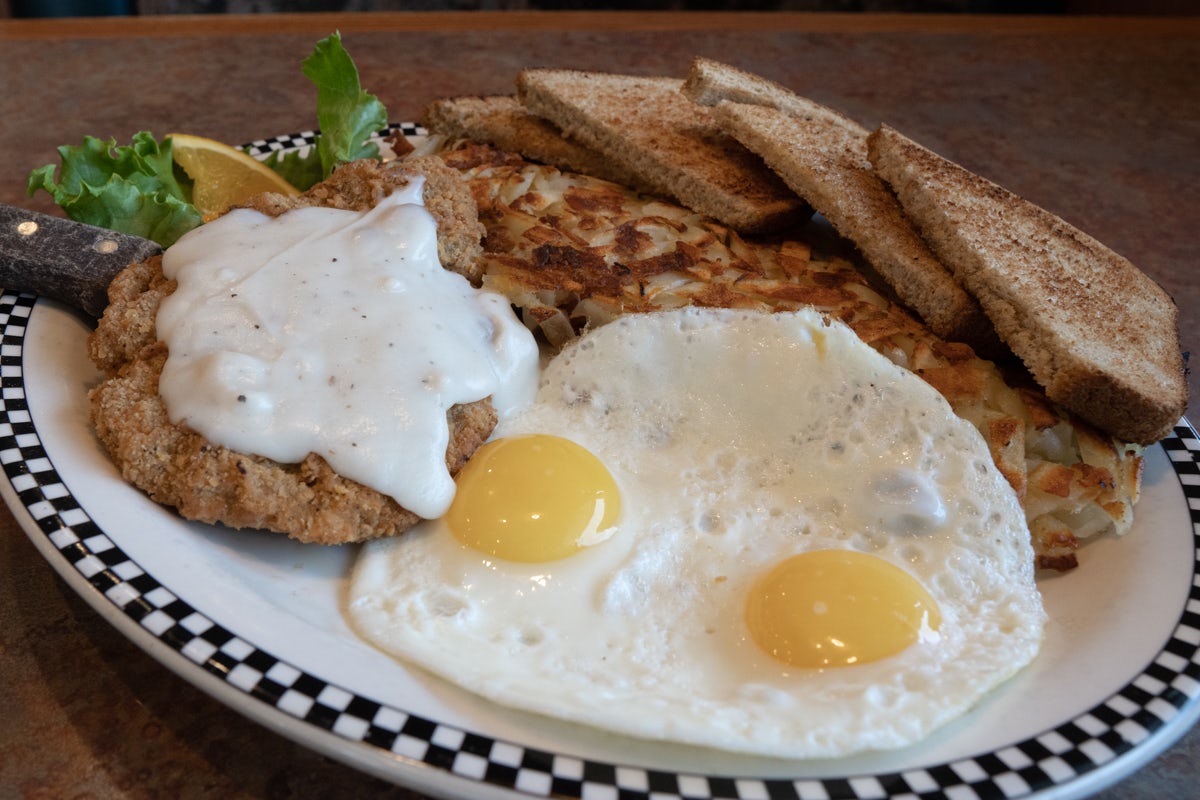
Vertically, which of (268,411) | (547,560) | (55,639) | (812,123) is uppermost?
(812,123)

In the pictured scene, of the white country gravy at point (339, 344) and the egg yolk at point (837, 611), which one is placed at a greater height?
the white country gravy at point (339, 344)

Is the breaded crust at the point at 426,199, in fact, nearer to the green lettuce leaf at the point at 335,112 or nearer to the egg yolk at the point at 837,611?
the green lettuce leaf at the point at 335,112

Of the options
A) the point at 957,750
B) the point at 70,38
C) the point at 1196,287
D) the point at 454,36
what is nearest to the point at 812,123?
the point at 1196,287

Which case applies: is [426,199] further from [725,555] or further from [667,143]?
[725,555]

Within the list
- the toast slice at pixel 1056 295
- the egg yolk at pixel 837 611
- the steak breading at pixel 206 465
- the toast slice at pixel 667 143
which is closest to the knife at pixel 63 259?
the steak breading at pixel 206 465

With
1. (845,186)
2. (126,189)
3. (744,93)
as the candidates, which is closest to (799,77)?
(744,93)

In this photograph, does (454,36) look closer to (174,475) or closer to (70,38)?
(70,38)

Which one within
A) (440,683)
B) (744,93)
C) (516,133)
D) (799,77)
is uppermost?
(744,93)
